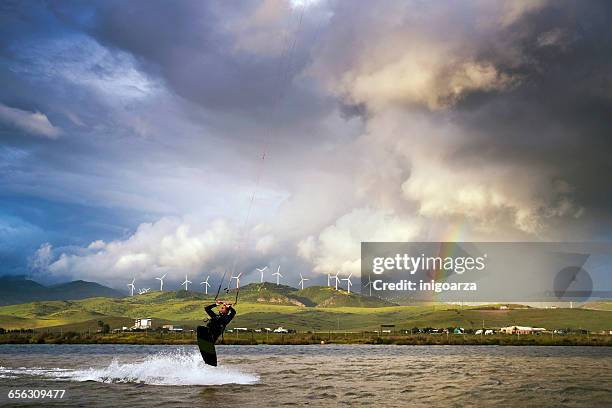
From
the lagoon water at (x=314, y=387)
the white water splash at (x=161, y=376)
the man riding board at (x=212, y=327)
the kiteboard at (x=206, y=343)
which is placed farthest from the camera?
the white water splash at (x=161, y=376)

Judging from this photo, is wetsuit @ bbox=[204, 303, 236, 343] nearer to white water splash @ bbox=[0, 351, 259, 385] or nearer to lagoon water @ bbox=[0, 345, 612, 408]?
lagoon water @ bbox=[0, 345, 612, 408]

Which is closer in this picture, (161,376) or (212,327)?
(212,327)

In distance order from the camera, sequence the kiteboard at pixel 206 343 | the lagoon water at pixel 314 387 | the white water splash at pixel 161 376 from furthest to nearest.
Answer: the white water splash at pixel 161 376 → the kiteboard at pixel 206 343 → the lagoon water at pixel 314 387

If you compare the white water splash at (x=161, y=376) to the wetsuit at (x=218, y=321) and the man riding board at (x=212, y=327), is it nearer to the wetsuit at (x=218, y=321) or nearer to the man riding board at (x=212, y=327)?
the man riding board at (x=212, y=327)

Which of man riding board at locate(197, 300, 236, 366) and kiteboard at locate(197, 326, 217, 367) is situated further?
kiteboard at locate(197, 326, 217, 367)

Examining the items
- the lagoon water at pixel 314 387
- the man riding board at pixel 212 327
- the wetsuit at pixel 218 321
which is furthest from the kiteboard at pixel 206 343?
the lagoon water at pixel 314 387

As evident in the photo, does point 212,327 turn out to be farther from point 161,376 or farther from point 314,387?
point 161,376

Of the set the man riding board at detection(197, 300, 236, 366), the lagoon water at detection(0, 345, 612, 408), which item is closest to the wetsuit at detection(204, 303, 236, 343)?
the man riding board at detection(197, 300, 236, 366)

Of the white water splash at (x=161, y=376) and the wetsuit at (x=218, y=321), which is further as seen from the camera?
the white water splash at (x=161, y=376)

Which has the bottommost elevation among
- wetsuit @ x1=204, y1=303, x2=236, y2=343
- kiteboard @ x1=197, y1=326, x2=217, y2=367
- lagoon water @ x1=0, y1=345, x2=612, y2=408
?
lagoon water @ x1=0, y1=345, x2=612, y2=408

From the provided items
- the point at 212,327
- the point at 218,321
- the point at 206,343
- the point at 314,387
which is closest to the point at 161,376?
the point at 206,343

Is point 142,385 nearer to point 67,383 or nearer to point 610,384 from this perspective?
point 67,383

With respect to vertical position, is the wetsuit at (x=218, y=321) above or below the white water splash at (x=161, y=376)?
above

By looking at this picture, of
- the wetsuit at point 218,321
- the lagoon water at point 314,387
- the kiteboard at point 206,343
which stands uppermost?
the wetsuit at point 218,321
